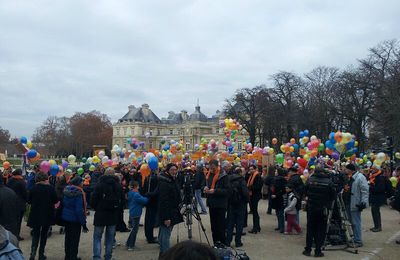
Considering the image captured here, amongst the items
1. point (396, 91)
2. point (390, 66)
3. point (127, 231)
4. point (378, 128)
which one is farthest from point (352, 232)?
point (390, 66)

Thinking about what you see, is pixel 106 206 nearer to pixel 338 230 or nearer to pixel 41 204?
pixel 41 204

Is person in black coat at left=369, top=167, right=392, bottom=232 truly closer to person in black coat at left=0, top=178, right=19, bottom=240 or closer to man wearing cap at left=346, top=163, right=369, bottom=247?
man wearing cap at left=346, top=163, right=369, bottom=247

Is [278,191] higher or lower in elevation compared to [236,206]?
higher

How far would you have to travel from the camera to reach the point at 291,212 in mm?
10336

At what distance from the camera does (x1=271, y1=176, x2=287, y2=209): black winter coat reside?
10.6m

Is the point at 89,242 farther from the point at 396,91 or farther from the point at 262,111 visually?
the point at 262,111

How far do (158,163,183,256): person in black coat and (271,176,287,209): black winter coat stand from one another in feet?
13.5

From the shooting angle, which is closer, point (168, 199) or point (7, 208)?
point (7, 208)

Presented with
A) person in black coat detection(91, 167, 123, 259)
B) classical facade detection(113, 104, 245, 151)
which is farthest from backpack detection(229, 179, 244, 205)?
classical facade detection(113, 104, 245, 151)

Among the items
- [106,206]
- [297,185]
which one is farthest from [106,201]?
[297,185]

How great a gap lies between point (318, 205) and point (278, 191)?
2.97m

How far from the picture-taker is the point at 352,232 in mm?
9141

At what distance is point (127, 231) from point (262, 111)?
41.4m

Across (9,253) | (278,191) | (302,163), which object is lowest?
(278,191)
